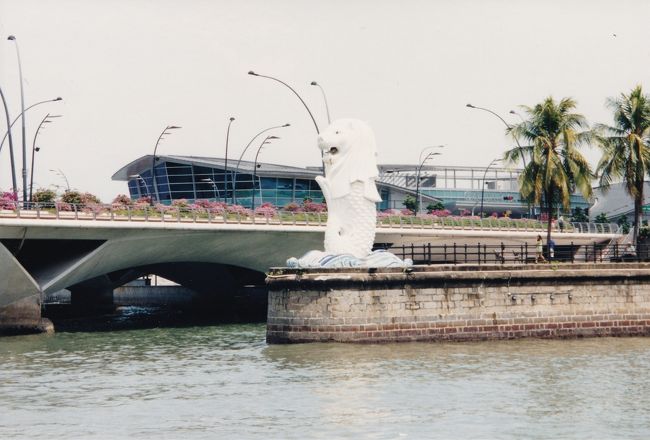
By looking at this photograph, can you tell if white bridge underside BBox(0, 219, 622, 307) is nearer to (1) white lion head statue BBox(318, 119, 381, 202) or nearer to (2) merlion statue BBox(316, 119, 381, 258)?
(2) merlion statue BBox(316, 119, 381, 258)

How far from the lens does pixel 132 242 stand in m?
56.2

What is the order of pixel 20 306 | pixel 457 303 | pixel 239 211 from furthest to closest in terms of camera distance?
pixel 239 211 → pixel 20 306 → pixel 457 303

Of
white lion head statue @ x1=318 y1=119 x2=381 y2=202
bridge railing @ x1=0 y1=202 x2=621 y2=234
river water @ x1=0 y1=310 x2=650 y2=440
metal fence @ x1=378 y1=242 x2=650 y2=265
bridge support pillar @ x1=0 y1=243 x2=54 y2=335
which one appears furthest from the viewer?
bridge support pillar @ x1=0 y1=243 x2=54 y2=335

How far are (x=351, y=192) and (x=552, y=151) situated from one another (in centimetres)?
1592

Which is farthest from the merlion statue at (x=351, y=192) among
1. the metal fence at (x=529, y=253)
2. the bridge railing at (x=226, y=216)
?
the bridge railing at (x=226, y=216)

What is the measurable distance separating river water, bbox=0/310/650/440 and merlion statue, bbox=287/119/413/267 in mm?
4909

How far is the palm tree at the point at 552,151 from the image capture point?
57781 millimetres

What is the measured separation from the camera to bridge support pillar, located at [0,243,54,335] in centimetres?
5222

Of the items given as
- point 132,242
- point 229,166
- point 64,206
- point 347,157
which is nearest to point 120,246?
point 132,242

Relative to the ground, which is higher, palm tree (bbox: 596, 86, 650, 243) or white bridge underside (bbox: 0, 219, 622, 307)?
palm tree (bbox: 596, 86, 650, 243)

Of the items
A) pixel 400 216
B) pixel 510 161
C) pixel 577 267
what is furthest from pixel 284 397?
pixel 400 216

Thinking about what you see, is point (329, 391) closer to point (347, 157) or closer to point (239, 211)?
point (347, 157)

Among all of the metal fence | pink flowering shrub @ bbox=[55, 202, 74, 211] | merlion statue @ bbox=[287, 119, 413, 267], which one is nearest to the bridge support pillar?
pink flowering shrub @ bbox=[55, 202, 74, 211]

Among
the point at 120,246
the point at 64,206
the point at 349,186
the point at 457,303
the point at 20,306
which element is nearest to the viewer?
the point at 457,303
